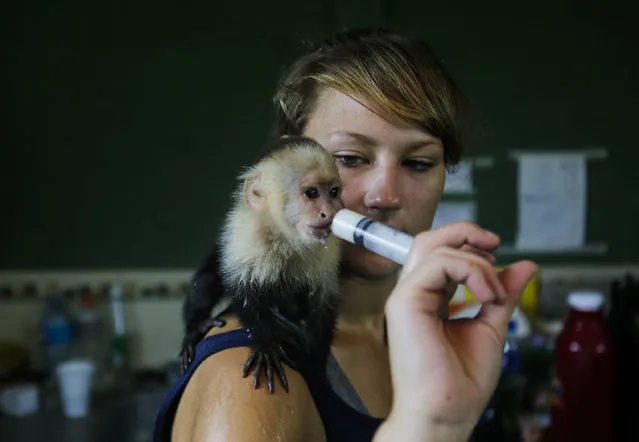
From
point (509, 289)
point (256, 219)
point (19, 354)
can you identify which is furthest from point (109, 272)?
point (509, 289)

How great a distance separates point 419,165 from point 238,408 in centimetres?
30

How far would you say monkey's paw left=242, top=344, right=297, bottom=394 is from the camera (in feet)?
1.65

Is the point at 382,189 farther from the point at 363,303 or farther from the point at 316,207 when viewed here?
the point at 363,303

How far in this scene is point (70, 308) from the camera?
185cm

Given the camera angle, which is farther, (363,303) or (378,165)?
(363,303)

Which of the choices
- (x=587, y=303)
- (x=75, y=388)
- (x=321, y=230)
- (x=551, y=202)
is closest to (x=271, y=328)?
(x=321, y=230)

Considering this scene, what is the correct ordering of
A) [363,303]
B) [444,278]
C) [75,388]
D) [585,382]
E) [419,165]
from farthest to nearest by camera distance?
[75,388], [585,382], [363,303], [419,165], [444,278]

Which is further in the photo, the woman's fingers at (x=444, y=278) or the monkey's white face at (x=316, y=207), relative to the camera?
the monkey's white face at (x=316, y=207)

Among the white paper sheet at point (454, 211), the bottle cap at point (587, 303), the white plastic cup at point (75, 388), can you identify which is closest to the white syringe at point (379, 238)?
the bottle cap at point (587, 303)

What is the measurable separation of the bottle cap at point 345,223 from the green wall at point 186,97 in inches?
54.7

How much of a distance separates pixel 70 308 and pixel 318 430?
5.01ft

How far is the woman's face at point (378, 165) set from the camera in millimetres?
545

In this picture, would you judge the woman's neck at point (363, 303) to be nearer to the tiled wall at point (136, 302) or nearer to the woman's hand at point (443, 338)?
the woman's hand at point (443, 338)

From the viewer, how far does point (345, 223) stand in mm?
480
